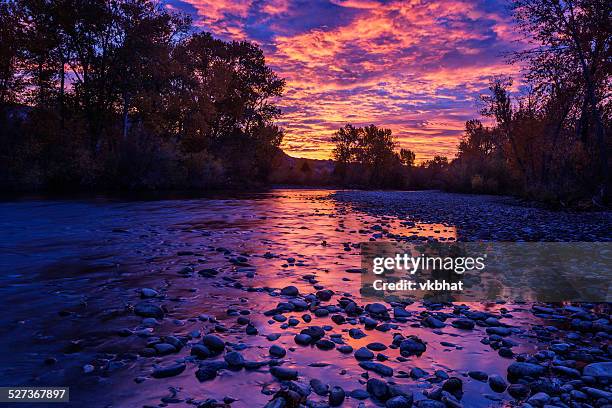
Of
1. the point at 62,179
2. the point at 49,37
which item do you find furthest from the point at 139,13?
the point at 62,179

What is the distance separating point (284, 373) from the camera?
3.42 meters

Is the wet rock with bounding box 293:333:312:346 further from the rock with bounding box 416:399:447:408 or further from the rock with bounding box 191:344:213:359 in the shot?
the rock with bounding box 416:399:447:408

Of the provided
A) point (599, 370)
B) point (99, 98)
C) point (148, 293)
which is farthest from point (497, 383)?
→ point (99, 98)

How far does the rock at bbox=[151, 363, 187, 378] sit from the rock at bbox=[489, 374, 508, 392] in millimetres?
2831

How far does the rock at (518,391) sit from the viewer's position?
3.10 meters

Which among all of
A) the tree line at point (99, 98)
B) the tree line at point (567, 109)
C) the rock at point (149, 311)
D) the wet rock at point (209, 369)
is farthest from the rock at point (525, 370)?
the tree line at point (99, 98)

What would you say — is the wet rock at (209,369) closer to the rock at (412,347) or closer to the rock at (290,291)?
the rock at (412,347)

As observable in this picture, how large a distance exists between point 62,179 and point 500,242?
32.9 m

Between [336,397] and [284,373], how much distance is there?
60 cm

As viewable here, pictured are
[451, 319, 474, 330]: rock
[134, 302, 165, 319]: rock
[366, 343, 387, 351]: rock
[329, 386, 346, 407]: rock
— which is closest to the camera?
[329, 386, 346, 407]: rock

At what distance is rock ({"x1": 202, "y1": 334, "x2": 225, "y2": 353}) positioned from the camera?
155 inches

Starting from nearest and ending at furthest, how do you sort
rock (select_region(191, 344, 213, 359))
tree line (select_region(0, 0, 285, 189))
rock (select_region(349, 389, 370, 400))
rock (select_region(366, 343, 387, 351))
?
rock (select_region(349, 389, 370, 400)) < rock (select_region(191, 344, 213, 359)) < rock (select_region(366, 343, 387, 351)) < tree line (select_region(0, 0, 285, 189))

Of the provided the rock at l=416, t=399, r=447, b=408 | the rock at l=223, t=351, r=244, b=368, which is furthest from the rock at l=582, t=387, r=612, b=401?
the rock at l=223, t=351, r=244, b=368

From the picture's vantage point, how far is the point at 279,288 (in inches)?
249
